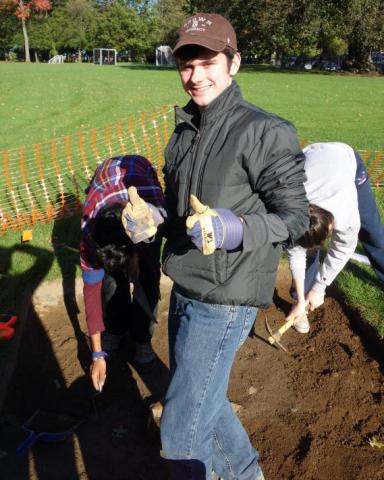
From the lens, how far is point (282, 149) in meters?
1.71

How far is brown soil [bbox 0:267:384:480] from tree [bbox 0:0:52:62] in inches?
2566

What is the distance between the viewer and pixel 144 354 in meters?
3.55

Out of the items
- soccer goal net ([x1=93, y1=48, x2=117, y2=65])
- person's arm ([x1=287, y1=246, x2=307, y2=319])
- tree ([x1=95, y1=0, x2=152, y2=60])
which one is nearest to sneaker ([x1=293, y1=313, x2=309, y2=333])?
person's arm ([x1=287, y1=246, x2=307, y2=319])

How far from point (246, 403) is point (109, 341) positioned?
1.16m

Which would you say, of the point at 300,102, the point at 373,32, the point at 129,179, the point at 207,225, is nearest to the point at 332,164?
the point at 129,179

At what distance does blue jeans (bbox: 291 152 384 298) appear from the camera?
338 cm

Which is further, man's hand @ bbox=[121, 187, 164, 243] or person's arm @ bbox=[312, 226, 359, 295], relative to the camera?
person's arm @ bbox=[312, 226, 359, 295]

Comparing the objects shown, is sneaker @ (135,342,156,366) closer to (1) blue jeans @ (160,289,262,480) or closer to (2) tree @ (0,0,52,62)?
(1) blue jeans @ (160,289,262,480)

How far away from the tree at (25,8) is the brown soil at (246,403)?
6518 cm

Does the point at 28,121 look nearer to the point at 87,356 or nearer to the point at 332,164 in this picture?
the point at 87,356

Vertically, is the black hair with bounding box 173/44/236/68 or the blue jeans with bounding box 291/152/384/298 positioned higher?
the black hair with bounding box 173/44/236/68

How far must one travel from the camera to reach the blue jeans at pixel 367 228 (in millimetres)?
3383

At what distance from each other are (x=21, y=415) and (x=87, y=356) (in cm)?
66

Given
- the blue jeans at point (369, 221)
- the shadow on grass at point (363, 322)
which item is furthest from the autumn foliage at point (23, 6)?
the blue jeans at point (369, 221)
